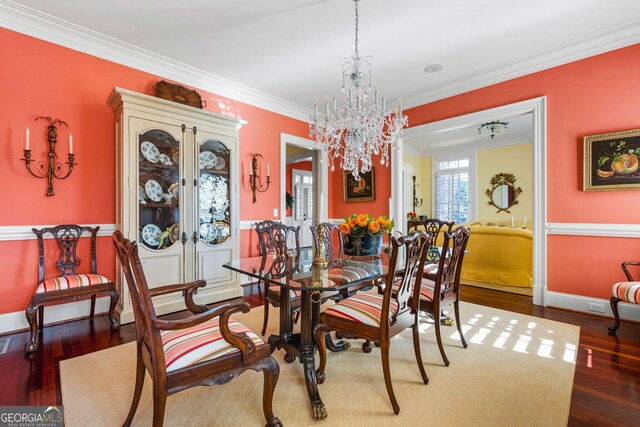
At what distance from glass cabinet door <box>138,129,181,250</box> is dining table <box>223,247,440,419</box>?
4.52 ft

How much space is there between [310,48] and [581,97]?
300 cm

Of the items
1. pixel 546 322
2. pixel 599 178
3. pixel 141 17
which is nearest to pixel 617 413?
pixel 546 322

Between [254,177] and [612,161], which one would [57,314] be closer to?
[254,177]

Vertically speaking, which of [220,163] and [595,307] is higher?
[220,163]

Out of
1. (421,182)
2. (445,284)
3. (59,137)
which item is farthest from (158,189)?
(421,182)

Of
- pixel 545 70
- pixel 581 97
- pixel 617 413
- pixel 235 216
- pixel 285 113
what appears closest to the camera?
pixel 617 413

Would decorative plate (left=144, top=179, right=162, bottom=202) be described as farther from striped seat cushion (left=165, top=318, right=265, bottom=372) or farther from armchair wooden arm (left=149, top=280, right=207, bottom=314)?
striped seat cushion (left=165, top=318, right=265, bottom=372)

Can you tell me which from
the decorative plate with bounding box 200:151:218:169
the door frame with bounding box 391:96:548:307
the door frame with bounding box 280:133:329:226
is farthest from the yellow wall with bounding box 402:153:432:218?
the decorative plate with bounding box 200:151:218:169

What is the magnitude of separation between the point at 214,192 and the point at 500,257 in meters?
3.96

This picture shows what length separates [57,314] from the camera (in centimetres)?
281

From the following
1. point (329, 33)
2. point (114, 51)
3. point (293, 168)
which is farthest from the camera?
point (293, 168)

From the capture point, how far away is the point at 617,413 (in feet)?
5.16

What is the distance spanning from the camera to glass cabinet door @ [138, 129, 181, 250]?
3018 mm

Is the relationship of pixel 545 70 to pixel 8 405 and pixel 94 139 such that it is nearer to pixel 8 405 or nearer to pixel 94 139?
pixel 94 139
